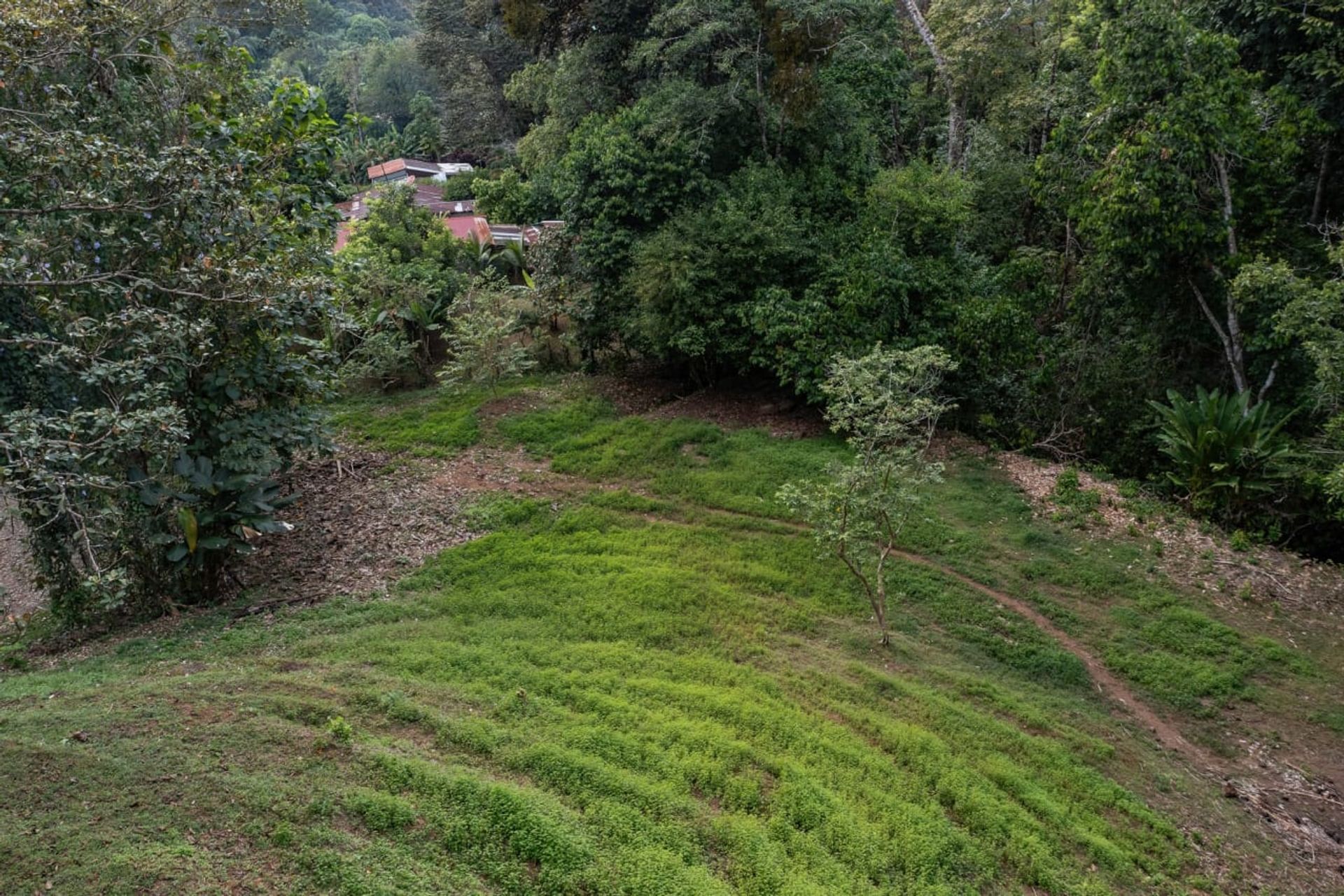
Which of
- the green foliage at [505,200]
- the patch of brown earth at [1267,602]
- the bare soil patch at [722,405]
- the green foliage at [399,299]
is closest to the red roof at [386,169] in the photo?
the green foliage at [505,200]

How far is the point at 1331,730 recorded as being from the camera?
7.29m

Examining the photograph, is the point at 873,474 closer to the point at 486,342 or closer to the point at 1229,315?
the point at 1229,315

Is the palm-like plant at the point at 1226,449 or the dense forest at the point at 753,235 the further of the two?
the palm-like plant at the point at 1226,449

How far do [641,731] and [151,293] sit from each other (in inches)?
234

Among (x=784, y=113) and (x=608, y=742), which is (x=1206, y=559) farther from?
(x=784, y=113)

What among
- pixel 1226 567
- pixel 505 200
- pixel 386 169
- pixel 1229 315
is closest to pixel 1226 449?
pixel 1226 567

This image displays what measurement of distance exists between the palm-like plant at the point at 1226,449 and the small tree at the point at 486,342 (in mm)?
10671

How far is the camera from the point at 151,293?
7.34m

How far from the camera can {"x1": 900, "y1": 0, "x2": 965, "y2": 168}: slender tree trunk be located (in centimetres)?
1770

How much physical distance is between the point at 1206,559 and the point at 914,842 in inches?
245

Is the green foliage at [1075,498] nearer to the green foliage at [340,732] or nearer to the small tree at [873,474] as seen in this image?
the small tree at [873,474]

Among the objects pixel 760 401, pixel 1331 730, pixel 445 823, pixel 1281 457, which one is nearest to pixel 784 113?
pixel 760 401

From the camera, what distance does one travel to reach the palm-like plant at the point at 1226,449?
32.8ft

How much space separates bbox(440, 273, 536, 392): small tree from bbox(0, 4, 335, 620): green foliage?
5.06m
